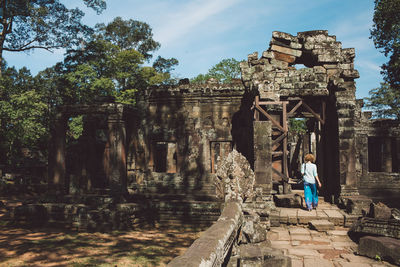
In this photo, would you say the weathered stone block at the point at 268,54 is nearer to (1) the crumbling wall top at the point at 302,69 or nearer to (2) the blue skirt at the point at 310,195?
(1) the crumbling wall top at the point at 302,69

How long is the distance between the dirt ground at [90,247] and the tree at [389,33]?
58.7 feet

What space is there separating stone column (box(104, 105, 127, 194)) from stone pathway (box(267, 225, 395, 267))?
5.46 metres

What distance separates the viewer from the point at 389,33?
19953mm

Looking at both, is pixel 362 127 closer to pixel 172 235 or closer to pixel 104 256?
pixel 172 235

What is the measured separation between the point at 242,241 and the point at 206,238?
2291mm

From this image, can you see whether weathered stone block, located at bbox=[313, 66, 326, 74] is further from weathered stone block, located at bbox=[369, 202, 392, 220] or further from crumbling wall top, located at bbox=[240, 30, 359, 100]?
weathered stone block, located at bbox=[369, 202, 392, 220]

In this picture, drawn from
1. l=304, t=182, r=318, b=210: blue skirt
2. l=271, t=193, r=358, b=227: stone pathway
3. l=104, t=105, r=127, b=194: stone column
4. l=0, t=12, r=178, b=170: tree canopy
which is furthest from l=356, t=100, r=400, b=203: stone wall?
l=0, t=12, r=178, b=170: tree canopy

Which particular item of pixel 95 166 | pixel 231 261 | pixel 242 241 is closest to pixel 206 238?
pixel 231 261

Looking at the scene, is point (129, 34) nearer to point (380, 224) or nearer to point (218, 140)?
point (218, 140)

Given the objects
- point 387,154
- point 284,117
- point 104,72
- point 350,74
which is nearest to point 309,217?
point 284,117

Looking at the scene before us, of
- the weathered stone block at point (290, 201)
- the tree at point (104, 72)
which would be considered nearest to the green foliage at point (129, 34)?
the tree at point (104, 72)

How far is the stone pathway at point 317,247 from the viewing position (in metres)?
4.97

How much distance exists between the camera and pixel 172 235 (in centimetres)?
919

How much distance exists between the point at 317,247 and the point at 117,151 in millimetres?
6987
